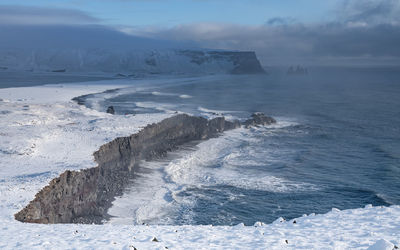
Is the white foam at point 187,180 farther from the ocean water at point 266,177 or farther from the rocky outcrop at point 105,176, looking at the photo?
the rocky outcrop at point 105,176

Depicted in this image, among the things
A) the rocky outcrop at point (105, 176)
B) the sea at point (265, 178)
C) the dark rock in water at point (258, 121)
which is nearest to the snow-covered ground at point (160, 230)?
the rocky outcrop at point (105, 176)

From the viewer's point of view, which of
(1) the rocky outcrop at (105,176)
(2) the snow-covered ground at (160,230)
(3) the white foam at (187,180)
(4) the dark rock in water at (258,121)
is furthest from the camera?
(4) the dark rock in water at (258,121)

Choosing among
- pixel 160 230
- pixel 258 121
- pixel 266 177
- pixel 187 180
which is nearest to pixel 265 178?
pixel 266 177

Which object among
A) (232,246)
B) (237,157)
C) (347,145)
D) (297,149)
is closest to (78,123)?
(237,157)

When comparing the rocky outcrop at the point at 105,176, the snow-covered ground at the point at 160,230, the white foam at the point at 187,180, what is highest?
the snow-covered ground at the point at 160,230

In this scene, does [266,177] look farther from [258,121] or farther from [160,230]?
[258,121]

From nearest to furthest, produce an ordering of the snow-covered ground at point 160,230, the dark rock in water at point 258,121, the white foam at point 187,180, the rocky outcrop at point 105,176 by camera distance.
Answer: the snow-covered ground at point 160,230, the rocky outcrop at point 105,176, the white foam at point 187,180, the dark rock in water at point 258,121

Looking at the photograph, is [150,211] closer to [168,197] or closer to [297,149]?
[168,197]

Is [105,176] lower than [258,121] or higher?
lower

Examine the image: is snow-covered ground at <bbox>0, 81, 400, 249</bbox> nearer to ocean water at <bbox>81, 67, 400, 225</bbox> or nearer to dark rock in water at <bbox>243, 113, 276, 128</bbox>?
ocean water at <bbox>81, 67, 400, 225</bbox>
